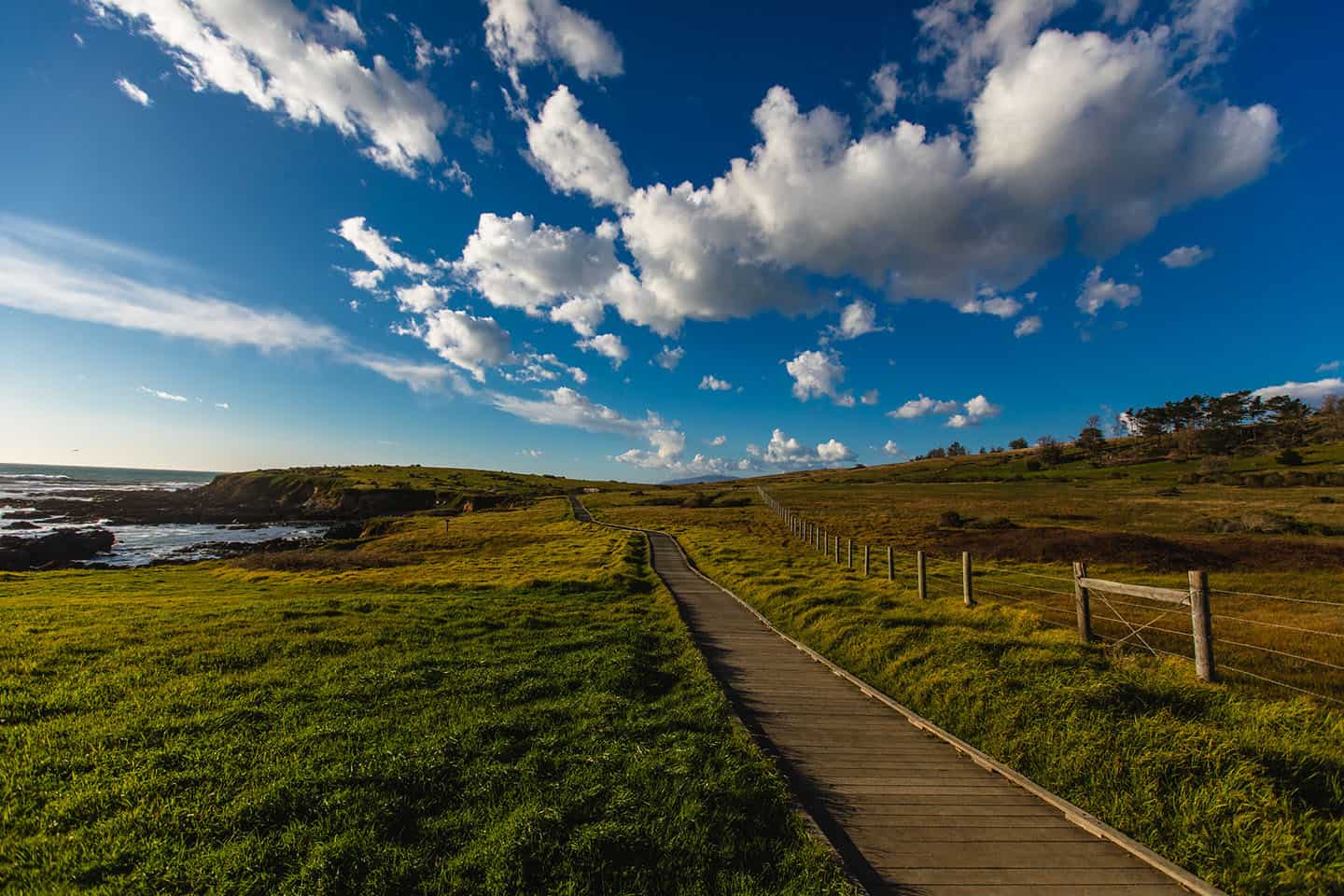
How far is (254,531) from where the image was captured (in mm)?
64312

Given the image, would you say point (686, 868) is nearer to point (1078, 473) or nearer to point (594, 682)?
point (594, 682)

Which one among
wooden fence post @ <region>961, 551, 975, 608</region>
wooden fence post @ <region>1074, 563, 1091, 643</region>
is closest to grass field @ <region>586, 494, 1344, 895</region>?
wooden fence post @ <region>1074, 563, 1091, 643</region>

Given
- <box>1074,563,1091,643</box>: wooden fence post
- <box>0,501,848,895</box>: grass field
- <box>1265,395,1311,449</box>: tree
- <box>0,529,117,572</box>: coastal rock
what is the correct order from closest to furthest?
<box>0,501,848,895</box>: grass field, <box>1074,563,1091,643</box>: wooden fence post, <box>0,529,117,572</box>: coastal rock, <box>1265,395,1311,449</box>: tree

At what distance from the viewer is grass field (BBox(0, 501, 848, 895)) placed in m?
4.74

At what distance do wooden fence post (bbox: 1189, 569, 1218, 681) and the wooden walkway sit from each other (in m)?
4.98

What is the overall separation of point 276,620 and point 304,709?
7609mm

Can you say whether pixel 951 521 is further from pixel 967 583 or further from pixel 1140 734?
pixel 1140 734

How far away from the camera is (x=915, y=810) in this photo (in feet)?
20.3

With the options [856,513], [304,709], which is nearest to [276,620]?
[304,709]

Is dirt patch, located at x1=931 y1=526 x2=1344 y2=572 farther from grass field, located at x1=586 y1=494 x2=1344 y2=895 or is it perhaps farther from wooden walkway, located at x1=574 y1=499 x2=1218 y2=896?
wooden walkway, located at x1=574 y1=499 x2=1218 y2=896

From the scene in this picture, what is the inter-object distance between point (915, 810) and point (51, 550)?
2471 inches

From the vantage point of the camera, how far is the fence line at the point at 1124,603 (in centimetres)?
892

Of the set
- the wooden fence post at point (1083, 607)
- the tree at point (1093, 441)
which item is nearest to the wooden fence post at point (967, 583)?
the wooden fence post at point (1083, 607)

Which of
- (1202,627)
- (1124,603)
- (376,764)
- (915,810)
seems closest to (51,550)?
(376,764)
